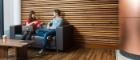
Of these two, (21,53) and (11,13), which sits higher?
(11,13)

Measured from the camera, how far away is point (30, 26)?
6.58 meters

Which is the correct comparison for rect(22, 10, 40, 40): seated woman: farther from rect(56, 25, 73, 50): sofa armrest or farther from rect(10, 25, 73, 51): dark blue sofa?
rect(56, 25, 73, 50): sofa armrest

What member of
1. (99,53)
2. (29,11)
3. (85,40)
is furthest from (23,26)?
(99,53)

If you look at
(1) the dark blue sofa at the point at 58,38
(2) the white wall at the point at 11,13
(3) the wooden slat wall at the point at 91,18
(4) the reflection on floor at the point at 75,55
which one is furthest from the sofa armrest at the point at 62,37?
(2) the white wall at the point at 11,13

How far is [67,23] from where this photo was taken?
7098 mm

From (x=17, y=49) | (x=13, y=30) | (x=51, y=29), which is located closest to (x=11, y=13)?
(x=13, y=30)

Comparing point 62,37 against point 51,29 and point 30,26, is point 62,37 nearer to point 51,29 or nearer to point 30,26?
point 51,29

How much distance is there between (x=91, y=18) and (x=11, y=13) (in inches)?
112

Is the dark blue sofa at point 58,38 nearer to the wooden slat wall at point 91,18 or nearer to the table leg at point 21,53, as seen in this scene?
the wooden slat wall at point 91,18

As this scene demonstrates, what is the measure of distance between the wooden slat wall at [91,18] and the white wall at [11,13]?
34.6 inches

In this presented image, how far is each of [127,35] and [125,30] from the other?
146 mm

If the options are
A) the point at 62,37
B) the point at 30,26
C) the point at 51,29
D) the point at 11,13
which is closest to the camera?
the point at 62,37

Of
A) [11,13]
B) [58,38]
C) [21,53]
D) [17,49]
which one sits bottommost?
[21,53]

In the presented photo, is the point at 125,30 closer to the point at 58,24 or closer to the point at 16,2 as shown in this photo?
the point at 58,24
